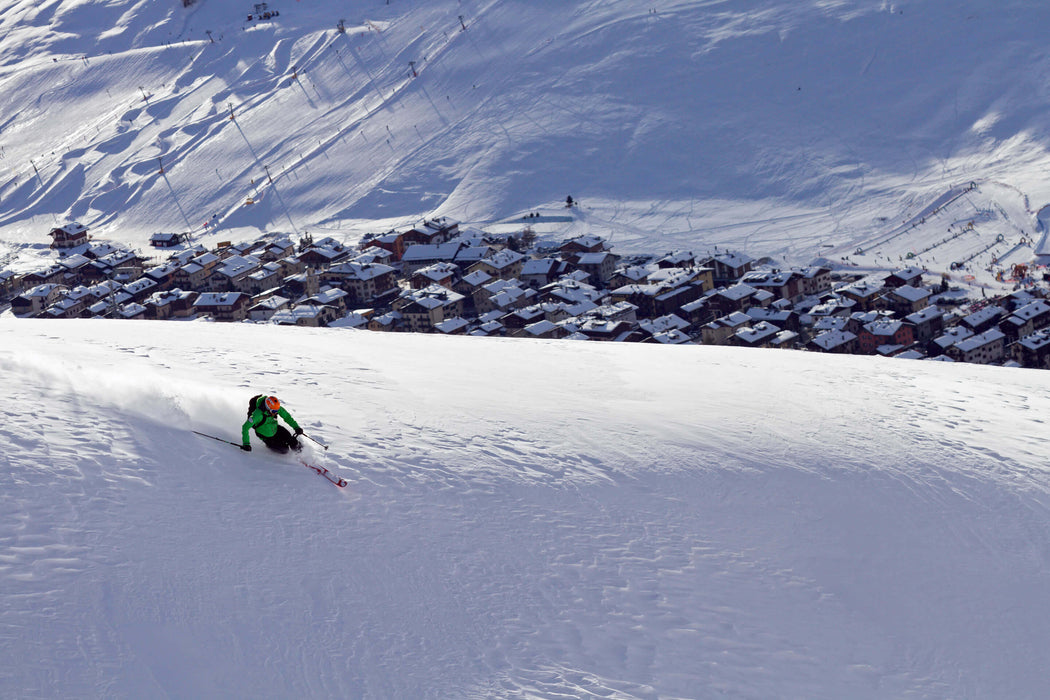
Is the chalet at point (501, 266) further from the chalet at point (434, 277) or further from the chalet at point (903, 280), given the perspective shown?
the chalet at point (903, 280)

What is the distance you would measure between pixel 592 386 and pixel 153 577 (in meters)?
5.35

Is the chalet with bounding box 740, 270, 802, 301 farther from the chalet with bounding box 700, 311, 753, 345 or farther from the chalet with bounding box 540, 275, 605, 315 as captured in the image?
the chalet with bounding box 540, 275, 605, 315

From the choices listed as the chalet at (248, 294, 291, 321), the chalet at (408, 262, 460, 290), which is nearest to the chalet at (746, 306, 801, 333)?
the chalet at (408, 262, 460, 290)

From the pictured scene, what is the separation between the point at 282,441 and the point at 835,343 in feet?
63.4

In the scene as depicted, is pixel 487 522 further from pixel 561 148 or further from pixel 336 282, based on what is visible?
pixel 561 148

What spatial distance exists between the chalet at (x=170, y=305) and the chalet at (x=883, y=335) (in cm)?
1930

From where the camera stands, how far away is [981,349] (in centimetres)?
2358

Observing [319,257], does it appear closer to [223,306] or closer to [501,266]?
[223,306]

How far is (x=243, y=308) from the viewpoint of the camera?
31484 mm

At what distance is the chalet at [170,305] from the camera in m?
32.2

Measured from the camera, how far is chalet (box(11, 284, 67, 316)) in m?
35.0

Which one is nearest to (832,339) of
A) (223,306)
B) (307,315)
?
(307,315)

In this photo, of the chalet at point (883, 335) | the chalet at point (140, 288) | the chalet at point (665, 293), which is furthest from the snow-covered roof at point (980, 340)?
the chalet at point (140, 288)

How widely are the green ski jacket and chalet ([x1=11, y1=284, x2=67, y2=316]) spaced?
30.8m
